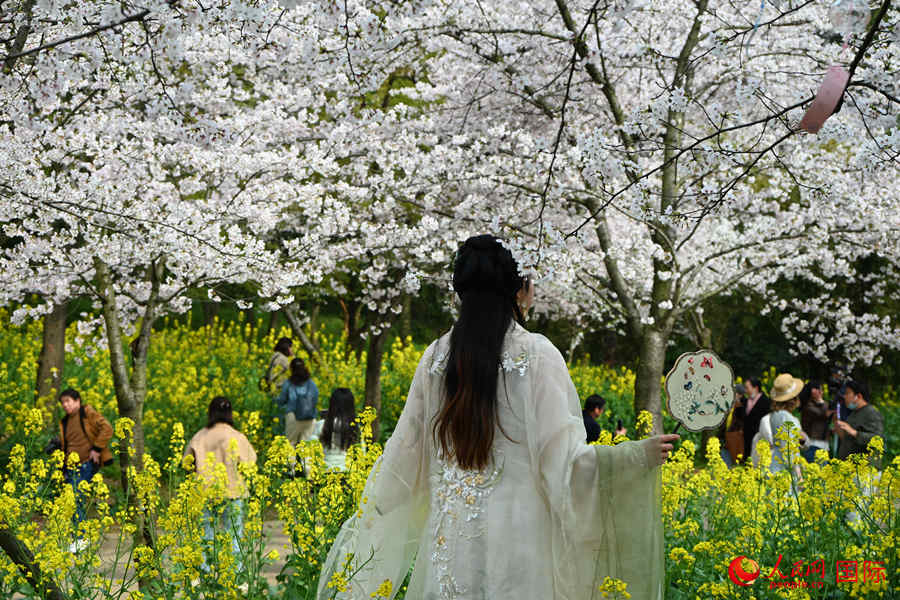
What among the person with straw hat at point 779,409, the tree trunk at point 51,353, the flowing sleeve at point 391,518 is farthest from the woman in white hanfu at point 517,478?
the tree trunk at point 51,353

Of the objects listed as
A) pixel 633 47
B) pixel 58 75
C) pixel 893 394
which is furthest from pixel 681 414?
pixel 893 394

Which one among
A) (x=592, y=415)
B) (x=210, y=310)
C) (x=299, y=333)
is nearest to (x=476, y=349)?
(x=592, y=415)

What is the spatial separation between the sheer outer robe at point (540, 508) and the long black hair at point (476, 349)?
0.05 metres

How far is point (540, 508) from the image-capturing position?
2.57 m

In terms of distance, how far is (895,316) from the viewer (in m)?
13.7

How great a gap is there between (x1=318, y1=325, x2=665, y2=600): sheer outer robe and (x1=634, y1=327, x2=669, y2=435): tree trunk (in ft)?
14.0

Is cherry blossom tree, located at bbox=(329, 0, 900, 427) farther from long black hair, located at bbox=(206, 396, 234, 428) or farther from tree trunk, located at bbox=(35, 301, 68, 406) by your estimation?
tree trunk, located at bbox=(35, 301, 68, 406)

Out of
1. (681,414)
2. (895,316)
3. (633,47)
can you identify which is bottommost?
(681,414)

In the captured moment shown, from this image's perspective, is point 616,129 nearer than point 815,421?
Yes

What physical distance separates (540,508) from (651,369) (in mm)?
4534

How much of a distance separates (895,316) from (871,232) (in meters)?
7.40

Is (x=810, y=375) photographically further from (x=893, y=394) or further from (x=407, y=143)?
(x=407, y=143)

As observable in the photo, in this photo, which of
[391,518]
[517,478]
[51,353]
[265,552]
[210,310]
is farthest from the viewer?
[210,310]

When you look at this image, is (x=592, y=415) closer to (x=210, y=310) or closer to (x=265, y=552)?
(x=265, y=552)
